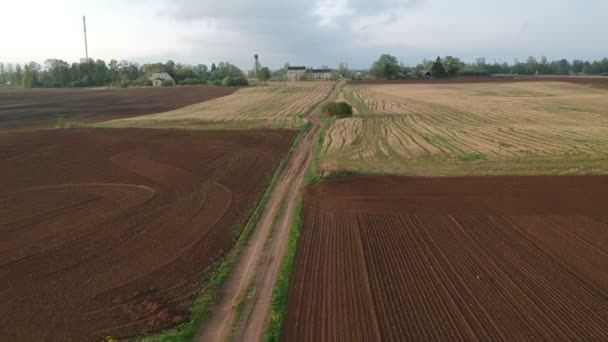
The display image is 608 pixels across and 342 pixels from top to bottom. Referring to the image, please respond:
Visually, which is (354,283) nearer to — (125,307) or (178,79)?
(125,307)

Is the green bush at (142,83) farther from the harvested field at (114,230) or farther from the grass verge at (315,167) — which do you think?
the grass verge at (315,167)

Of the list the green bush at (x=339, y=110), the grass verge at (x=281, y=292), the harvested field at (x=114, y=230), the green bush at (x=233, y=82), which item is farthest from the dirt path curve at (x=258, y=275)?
the green bush at (x=233, y=82)

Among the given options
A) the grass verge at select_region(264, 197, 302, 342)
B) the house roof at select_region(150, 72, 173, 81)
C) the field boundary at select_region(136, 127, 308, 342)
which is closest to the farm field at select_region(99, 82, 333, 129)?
the field boundary at select_region(136, 127, 308, 342)

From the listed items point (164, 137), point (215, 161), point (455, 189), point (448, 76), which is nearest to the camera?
point (455, 189)

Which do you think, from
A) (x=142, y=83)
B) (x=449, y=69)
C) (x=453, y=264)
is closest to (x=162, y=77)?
(x=142, y=83)

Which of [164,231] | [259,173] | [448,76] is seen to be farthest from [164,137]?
[448,76]

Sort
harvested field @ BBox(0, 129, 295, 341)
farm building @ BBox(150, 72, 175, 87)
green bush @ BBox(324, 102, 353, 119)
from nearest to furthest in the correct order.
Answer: harvested field @ BBox(0, 129, 295, 341)
green bush @ BBox(324, 102, 353, 119)
farm building @ BBox(150, 72, 175, 87)

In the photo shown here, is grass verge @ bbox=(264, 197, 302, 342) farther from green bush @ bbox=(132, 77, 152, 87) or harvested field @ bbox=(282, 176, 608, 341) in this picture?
green bush @ bbox=(132, 77, 152, 87)

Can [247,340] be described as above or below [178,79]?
below
